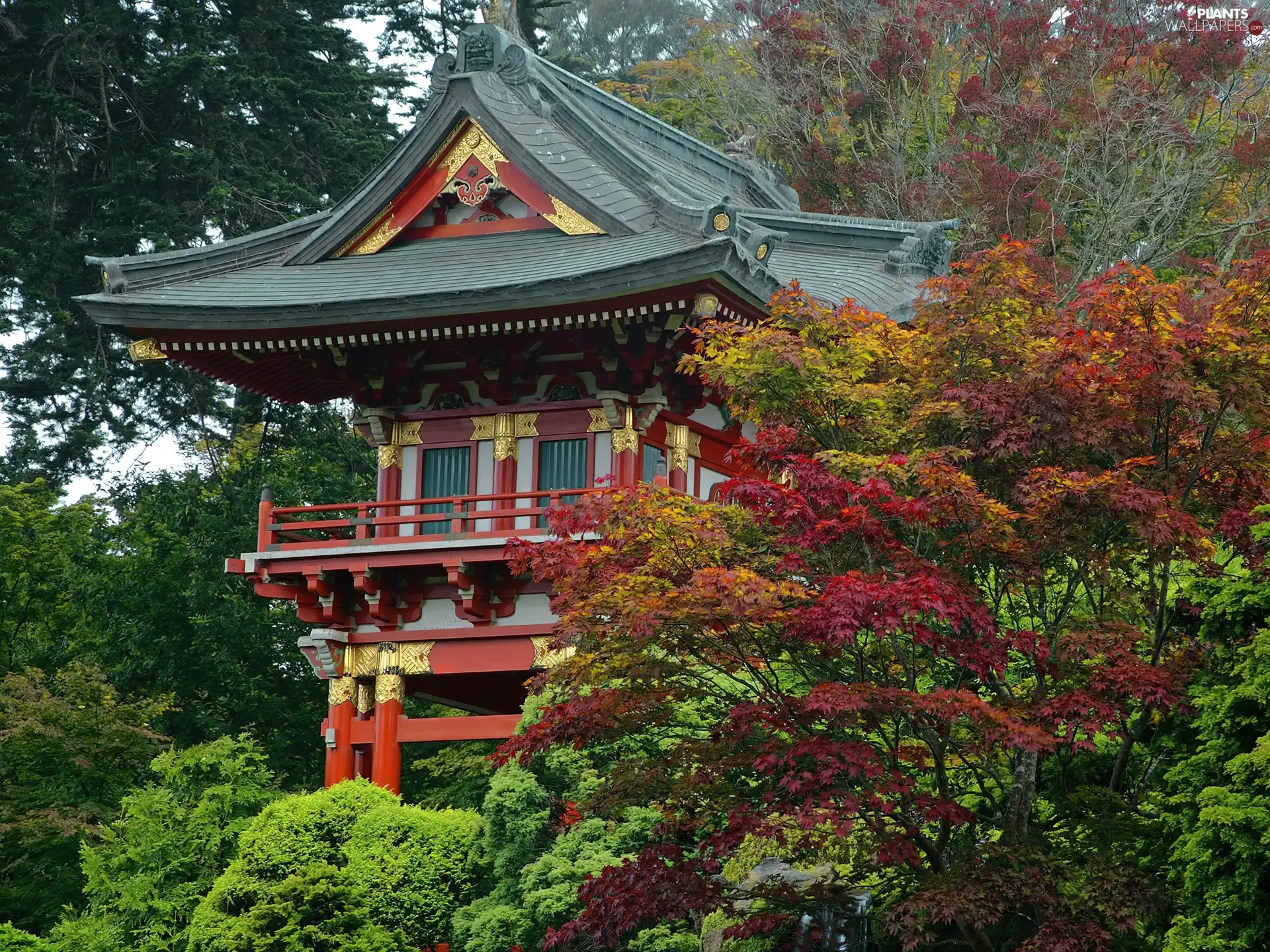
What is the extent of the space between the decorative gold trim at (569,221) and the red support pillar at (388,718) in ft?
17.5

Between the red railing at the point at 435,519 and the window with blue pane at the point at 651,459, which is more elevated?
the window with blue pane at the point at 651,459

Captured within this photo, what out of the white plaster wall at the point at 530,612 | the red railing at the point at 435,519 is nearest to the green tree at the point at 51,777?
the red railing at the point at 435,519

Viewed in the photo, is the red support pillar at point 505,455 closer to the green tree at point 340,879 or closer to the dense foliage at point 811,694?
the dense foliage at point 811,694

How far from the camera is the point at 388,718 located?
64.5ft

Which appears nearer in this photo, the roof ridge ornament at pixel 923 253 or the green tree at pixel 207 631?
the roof ridge ornament at pixel 923 253

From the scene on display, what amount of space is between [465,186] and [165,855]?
8.67m

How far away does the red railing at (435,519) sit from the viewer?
1872 centimetres

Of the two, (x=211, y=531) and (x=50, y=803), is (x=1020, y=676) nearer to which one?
(x=50, y=803)

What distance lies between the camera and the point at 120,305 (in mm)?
19562

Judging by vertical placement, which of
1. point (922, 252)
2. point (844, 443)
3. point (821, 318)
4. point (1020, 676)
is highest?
point (922, 252)

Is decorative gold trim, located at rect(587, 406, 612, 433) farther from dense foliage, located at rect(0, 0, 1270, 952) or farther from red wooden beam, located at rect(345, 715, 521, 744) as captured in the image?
dense foliage, located at rect(0, 0, 1270, 952)

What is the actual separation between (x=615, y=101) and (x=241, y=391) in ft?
37.6

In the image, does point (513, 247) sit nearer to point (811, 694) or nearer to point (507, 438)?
point (507, 438)

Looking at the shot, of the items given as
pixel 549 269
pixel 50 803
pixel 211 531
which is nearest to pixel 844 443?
pixel 549 269
